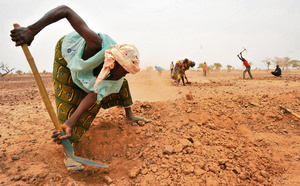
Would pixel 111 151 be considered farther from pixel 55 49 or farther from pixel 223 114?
pixel 223 114

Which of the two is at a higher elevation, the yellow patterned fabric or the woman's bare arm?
the woman's bare arm

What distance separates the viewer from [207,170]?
5.93 feet

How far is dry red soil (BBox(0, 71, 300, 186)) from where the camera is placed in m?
1.75

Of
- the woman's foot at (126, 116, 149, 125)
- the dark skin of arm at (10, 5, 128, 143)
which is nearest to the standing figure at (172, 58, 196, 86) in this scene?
the woman's foot at (126, 116, 149, 125)

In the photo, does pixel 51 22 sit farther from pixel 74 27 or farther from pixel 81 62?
pixel 81 62

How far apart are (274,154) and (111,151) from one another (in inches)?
78.0

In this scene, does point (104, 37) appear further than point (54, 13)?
Yes

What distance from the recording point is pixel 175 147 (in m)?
2.11

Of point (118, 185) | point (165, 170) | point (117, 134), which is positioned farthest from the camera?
point (117, 134)

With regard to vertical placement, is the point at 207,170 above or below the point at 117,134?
below

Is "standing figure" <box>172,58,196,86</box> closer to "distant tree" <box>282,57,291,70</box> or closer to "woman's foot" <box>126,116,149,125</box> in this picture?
"woman's foot" <box>126,116,149,125</box>

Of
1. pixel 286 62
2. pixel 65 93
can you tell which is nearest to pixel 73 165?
pixel 65 93

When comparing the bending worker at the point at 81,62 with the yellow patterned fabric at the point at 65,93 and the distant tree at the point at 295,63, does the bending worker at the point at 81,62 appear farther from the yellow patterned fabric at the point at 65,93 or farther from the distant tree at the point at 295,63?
the distant tree at the point at 295,63

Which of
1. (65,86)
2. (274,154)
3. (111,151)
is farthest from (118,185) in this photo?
(274,154)
